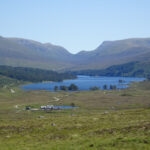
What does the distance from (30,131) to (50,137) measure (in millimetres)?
5156

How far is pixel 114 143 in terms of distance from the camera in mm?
22953

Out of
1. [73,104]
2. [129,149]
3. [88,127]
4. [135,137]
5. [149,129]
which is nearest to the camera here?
[129,149]

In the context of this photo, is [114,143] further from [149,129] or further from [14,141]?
[14,141]

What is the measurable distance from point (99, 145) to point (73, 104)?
15674 cm

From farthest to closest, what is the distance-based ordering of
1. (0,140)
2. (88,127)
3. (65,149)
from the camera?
1. (88,127)
2. (0,140)
3. (65,149)

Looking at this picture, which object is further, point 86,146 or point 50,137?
point 50,137

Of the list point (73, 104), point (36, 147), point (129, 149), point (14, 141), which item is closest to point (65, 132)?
point (14, 141)

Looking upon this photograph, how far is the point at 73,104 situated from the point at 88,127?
146263 millimetres

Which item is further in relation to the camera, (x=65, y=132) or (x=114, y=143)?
(x=65, y=132)

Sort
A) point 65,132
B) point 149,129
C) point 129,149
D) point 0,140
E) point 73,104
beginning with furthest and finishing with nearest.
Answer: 1. point 73,104
2. point 65,132
3. point 0,140
4. point 149,129
5. point 129,149

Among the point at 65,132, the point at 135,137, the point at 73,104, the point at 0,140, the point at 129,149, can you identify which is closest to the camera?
the point at 129,149

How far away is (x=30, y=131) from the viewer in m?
33.3

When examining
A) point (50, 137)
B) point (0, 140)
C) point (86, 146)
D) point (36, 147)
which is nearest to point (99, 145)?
point (86, 146)

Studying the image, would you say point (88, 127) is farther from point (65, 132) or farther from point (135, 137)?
point (135, 137)
